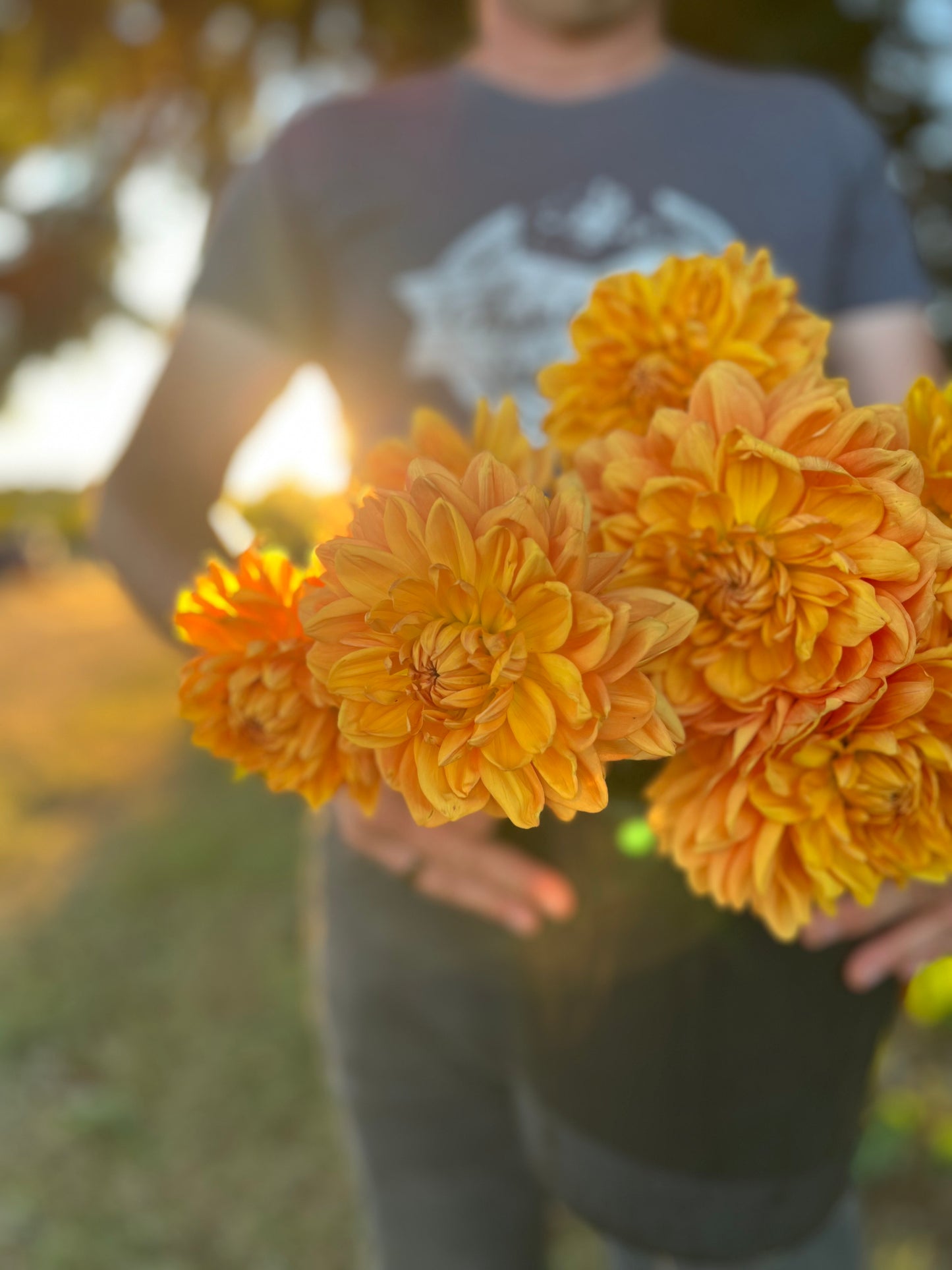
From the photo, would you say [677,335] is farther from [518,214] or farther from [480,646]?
[518,214]

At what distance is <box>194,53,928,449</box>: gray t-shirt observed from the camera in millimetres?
1340

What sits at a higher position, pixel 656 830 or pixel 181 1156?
pixel 656 830

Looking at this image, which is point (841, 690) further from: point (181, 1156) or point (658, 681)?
point (181, 1156)

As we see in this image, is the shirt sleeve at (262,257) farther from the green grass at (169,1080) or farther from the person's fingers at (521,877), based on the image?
the green grass at (169,1080)

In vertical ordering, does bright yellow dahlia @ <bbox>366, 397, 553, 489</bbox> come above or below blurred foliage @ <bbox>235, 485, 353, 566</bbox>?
above

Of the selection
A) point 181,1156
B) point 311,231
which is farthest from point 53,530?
point 311,231

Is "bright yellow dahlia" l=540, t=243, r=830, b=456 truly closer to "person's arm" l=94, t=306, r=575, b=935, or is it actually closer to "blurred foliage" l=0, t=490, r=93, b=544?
"person's arm" l=94, t=306, r=575, b=935

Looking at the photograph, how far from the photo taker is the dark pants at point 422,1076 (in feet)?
4.44

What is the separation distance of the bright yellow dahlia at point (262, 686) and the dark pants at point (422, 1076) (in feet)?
2.65

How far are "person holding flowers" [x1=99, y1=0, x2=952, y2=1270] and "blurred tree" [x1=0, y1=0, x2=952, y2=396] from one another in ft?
8.20

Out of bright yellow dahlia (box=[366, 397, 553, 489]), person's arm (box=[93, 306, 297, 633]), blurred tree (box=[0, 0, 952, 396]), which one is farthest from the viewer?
blurred tree (box=[0, 0, 952, 396])

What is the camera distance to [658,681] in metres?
0.56

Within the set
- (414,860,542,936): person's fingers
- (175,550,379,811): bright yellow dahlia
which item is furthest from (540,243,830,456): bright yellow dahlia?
(414,860,542,936): person's fingers

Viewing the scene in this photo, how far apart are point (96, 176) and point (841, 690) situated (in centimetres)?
542
